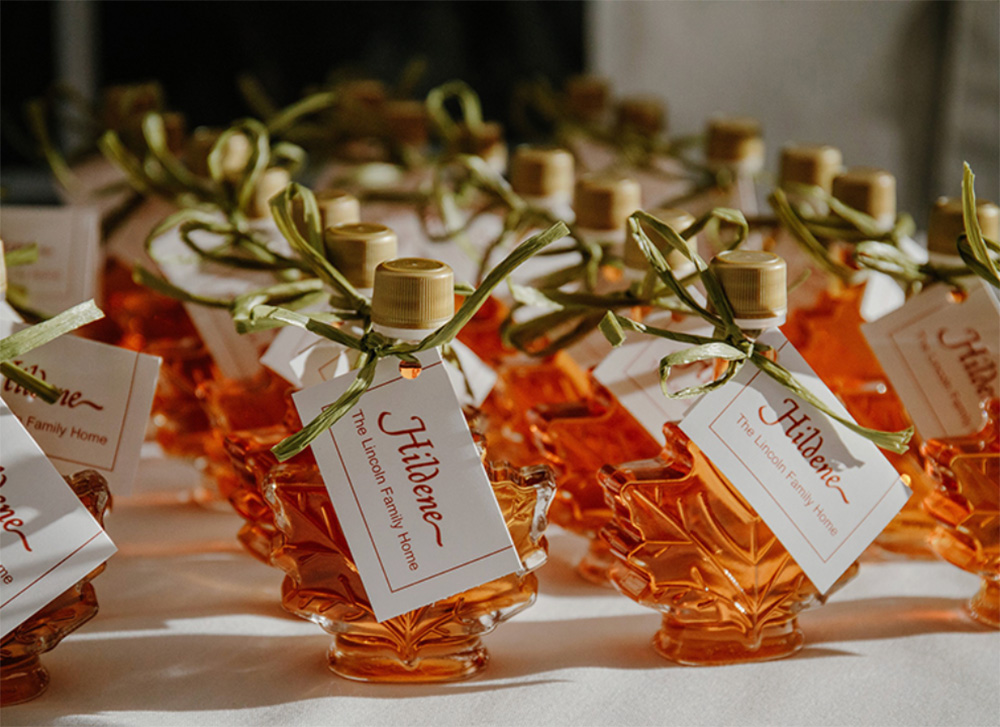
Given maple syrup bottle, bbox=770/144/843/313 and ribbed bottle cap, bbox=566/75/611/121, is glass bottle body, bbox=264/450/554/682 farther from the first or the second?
ribbed bottle cap, bbox=566/75/611/121

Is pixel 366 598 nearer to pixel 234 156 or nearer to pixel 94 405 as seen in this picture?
pixel 94 405

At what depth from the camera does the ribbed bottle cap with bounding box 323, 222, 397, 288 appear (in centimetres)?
71

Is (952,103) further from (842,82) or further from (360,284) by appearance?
(360,284)

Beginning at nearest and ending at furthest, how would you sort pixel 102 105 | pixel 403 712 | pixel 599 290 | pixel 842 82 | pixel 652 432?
pixel 403 712 → pixel 652 432 → pixel 599 290 → pixel 102 105 → pixel 842 82

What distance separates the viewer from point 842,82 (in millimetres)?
1625

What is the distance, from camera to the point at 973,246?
2.41 feet

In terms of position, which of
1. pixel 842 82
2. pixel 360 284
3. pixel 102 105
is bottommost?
pixel 842 82

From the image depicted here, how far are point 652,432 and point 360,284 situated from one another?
22 cm

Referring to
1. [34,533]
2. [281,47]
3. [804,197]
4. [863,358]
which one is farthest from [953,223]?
[281,47]

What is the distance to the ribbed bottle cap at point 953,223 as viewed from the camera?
31.2 inches

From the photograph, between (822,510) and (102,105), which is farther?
(102,105)

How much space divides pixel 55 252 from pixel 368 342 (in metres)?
0.43

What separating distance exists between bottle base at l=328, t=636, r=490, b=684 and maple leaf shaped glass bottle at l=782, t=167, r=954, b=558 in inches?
13.8

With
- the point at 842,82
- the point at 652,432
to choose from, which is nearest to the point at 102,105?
the point at 652,432
